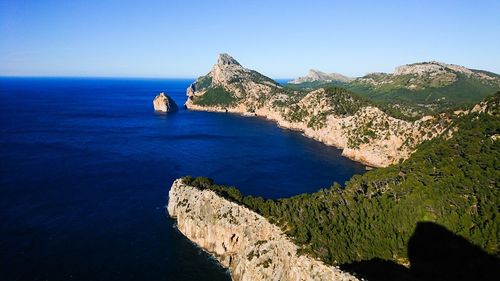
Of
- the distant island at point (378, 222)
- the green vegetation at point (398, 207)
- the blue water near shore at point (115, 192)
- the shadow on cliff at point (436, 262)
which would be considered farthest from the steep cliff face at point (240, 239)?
the shadow on cliff at point (436, 262)

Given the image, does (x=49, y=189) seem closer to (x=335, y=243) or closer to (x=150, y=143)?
(x=150, y=143)

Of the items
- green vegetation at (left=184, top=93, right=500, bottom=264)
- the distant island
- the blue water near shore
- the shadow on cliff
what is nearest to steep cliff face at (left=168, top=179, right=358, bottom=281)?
the distant island

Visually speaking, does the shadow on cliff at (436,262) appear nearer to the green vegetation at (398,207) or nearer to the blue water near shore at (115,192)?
the green vegetation at (398,207)

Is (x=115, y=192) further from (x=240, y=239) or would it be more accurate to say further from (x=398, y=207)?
(x=398, y=207)

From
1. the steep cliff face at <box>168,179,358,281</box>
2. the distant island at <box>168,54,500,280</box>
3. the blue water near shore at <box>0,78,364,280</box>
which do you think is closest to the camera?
the steep cliff face at <box>168,179,358,281</box>

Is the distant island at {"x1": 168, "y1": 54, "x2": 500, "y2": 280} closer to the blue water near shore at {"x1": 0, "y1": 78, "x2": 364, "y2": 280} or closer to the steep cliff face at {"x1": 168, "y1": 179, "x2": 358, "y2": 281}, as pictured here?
the steep cliff face at {"x1": 168, "y1": 179, "x2": 358, "y2": 281}

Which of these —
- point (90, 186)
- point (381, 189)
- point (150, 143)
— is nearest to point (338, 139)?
point (150, 143)
